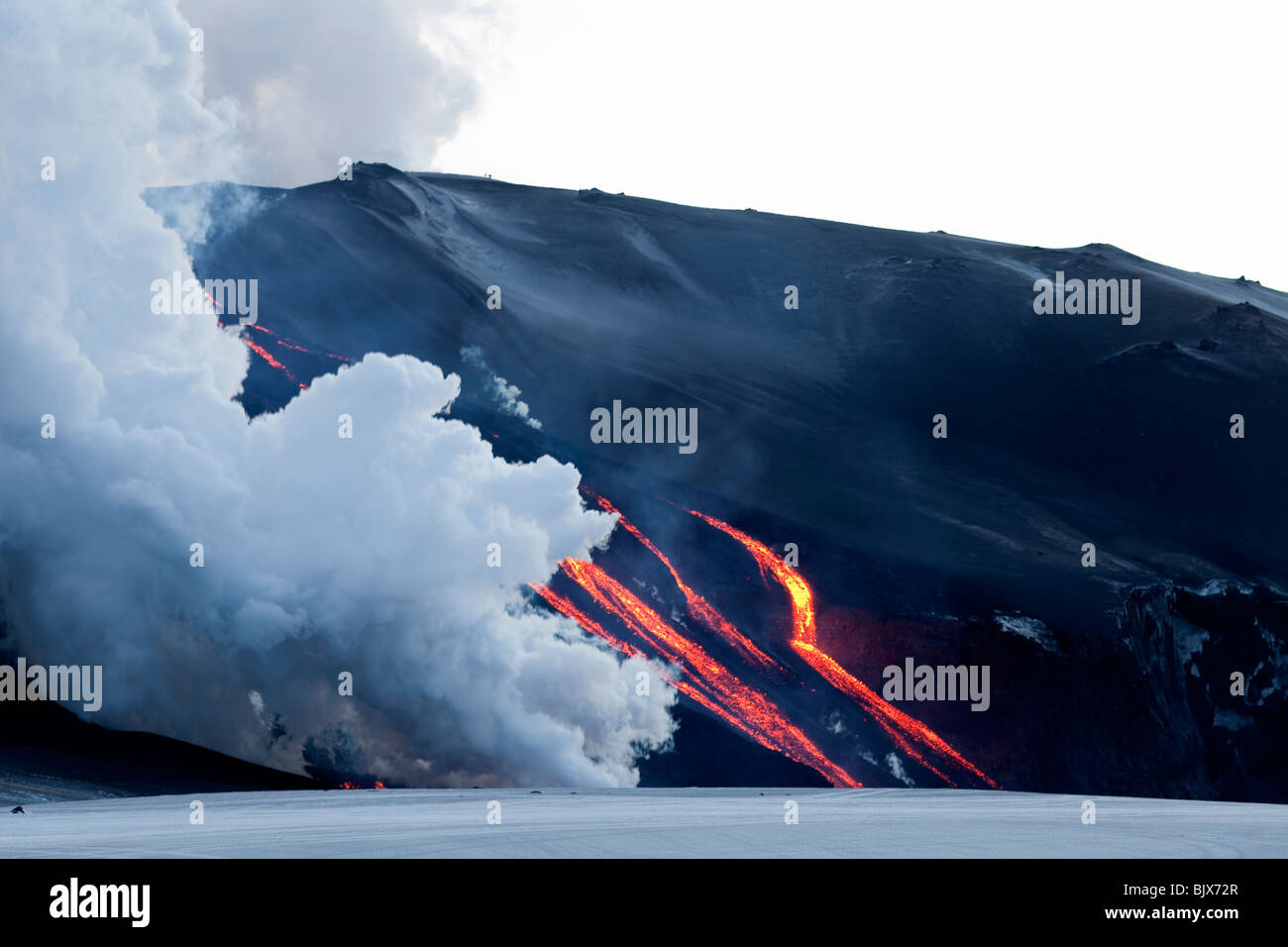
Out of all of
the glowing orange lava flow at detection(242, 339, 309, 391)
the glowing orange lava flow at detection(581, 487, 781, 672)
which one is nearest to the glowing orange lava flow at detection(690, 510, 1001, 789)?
the glowing orange lava flow at detection(581, 487, 781, 672)

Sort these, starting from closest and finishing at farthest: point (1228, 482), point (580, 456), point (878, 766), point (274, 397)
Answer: point (878, 766), point (274, 397), point (580, 456), point (1228, 482)

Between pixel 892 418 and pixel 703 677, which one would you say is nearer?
pixel 703 677

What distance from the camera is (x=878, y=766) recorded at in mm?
65000

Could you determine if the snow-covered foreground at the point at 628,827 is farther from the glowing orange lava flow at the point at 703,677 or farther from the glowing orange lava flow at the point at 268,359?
the glowing orange lava flow at the point at 268,359

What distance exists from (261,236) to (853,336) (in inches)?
2056

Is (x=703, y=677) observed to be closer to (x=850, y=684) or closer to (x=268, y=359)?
(x=850, y=684)

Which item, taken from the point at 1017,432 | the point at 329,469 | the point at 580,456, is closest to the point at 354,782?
the point at 329,469

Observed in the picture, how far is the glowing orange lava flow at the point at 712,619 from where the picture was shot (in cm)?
6962

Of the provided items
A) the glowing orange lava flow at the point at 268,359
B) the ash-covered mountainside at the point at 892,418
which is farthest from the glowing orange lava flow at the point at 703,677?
the glowing orange lava flow at the point at 268,359

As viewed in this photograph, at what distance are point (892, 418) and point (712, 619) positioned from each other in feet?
126

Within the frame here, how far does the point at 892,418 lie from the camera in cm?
10344

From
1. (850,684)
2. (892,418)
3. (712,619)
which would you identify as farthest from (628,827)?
(892,418)

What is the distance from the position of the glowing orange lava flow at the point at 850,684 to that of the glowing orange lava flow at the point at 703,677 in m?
5.93

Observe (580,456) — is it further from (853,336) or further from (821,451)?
(853,336)
